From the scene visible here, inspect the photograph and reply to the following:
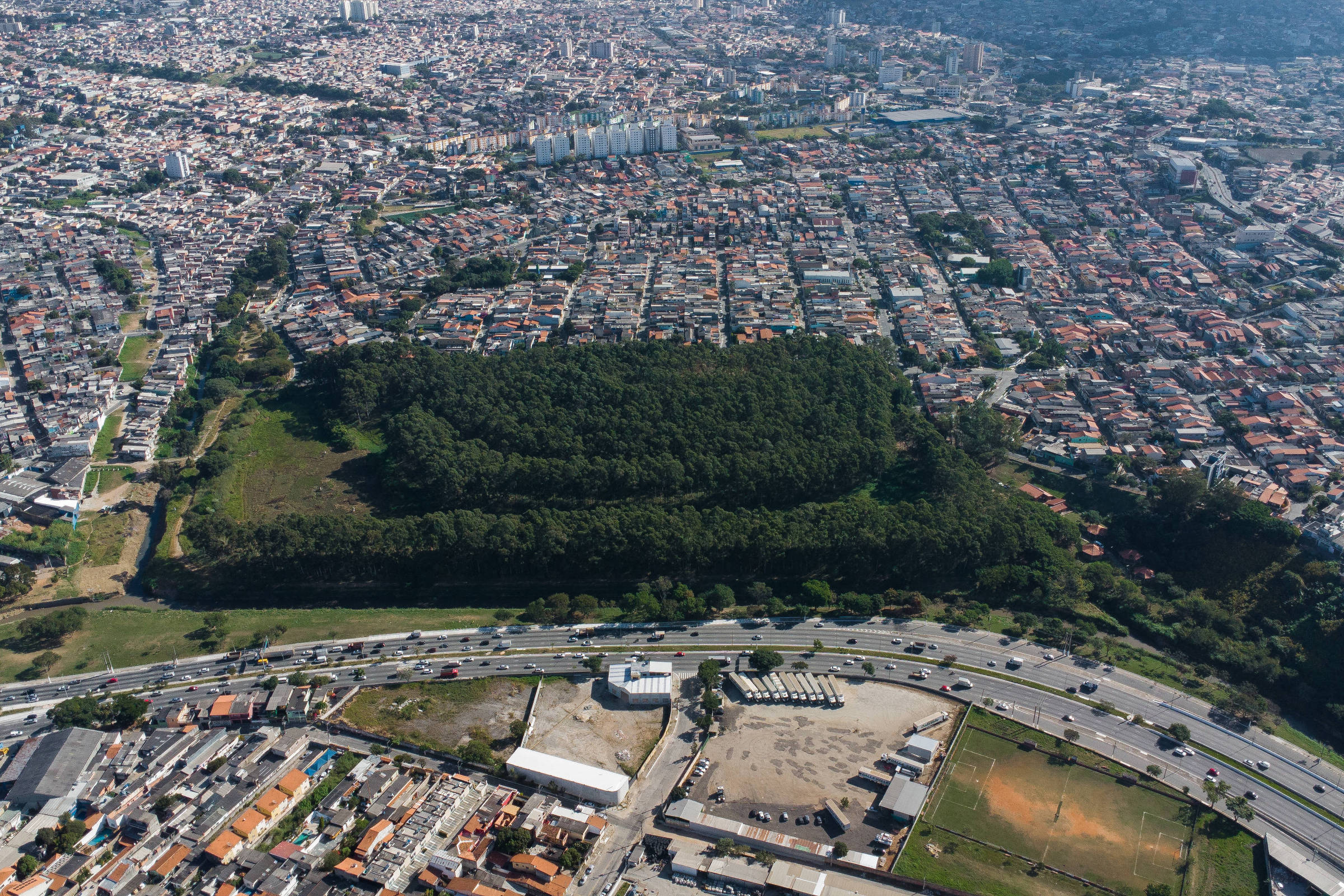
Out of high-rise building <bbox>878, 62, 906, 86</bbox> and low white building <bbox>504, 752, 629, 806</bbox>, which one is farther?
high-rise building <bbox>878, 62, 906, 86</bbox>

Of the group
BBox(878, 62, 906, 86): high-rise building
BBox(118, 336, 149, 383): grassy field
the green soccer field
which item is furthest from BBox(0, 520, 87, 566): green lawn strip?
BBox(878, 62, 906, 86): high-rise building

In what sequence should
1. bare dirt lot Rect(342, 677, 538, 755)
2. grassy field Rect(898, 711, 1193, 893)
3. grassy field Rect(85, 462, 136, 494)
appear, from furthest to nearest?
grassy field Rect(85, 462, 136, 494) → bare dirt lot Rect(342, 677, 538, 755) → grassy field Rect(898, 711, 1193, 893)

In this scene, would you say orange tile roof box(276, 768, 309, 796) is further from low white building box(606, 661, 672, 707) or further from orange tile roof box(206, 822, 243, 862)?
low white building box(606, 661, 672, 707)

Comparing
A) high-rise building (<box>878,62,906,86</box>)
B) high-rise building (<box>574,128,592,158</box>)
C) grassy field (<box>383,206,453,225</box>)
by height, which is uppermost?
high-rise building (<box>878,62,906,86</box>)

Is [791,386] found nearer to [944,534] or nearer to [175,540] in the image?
[944,534]

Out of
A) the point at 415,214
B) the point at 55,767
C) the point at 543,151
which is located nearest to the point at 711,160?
the point at 543,151

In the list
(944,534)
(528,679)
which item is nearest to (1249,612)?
(944,534)

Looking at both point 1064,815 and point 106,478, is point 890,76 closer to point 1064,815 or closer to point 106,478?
point 106,478
